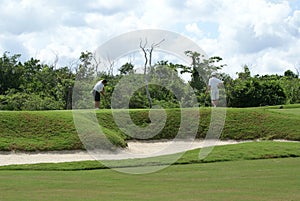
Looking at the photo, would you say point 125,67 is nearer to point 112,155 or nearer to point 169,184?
point 112,155

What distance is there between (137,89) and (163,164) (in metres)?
22.5

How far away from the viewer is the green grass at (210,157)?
20.7m

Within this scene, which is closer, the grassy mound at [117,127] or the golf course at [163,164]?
the golf course at [163,164]

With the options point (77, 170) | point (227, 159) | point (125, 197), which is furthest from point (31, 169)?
point (125, 197)

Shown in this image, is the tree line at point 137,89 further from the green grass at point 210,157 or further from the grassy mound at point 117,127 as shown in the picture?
the green grass at point 210,157

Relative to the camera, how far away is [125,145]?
2800 cm

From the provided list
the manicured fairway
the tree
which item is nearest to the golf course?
the manicured fairway

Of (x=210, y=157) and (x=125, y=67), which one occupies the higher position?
(x=125, y=67)

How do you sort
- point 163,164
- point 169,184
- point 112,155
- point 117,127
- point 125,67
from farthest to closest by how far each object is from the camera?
point 125,67 → point 117,127 → point 112,155 → point 163,164 → point 169,184

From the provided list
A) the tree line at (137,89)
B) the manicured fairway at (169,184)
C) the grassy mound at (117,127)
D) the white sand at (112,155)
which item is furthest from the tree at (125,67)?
the manicured fairway at (169,184)

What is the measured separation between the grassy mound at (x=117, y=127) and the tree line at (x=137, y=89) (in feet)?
29.1

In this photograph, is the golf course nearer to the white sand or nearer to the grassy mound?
the grassy mound

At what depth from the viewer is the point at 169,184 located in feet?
47.3

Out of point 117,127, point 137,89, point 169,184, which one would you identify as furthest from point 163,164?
point 137,89
